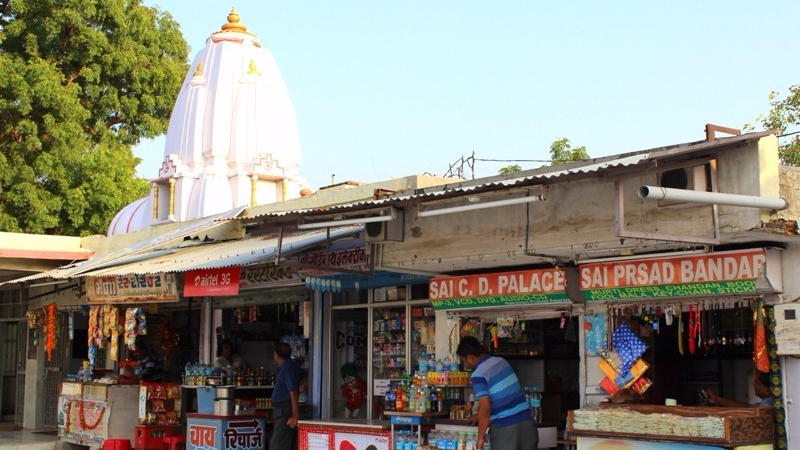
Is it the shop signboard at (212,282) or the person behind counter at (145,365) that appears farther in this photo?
the person behind counter at (145,365)

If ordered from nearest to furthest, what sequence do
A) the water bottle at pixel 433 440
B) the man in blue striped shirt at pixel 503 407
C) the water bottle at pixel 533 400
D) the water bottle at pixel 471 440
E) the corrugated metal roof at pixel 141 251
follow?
the man in blue striped shirt at pixel 503 407 → the water bottle at pixel 471 440 → the water bottle at pixel 533 400 → the water bottle at pixel 433 440 → the corrugated metal roof at pixel 141 251

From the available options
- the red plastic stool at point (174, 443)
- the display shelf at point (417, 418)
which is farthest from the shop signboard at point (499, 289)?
the red plastic stool at point (174, 443)

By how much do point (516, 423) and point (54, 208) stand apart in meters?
22.2

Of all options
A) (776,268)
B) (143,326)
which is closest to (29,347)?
(143,326)

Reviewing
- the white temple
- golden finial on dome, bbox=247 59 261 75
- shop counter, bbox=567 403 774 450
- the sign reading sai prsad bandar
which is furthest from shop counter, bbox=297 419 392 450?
golden finial on dome, bbox=247 59 261 75

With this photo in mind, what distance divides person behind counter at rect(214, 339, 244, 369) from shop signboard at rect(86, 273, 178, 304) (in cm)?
131

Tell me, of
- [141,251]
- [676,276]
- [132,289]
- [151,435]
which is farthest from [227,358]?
[676,276]

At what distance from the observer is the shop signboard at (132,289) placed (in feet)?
42.7

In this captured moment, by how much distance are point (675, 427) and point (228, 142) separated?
55.3 feet

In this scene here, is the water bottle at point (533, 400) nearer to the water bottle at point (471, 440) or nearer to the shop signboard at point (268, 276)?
the water bottle at point (471, 440)

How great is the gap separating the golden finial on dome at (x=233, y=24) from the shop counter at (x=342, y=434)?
15.0 m

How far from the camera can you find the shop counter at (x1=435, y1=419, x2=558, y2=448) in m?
9.44

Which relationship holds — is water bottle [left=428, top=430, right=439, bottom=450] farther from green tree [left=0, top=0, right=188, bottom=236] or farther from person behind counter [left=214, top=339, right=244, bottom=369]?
Answer: green tree [left=0, top=0, right=188, bottom=236]

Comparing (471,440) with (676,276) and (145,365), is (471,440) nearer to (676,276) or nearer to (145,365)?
(676,276)
